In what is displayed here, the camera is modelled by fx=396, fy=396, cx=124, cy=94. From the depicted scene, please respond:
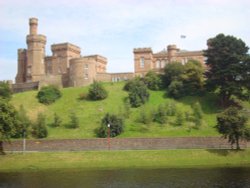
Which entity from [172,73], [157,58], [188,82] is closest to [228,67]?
[188,82]

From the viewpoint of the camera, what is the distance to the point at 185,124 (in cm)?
6175

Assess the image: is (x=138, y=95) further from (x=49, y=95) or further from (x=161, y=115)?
(x=49, y=95)

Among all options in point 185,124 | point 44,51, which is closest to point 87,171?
point 185,124

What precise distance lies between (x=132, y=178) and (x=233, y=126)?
17.4 m

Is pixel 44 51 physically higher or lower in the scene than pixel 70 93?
higher

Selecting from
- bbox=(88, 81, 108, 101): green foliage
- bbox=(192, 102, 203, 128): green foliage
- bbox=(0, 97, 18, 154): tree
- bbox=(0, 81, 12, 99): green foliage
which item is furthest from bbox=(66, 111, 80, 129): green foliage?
bbox=(192, 102, 203, 128): green foliage

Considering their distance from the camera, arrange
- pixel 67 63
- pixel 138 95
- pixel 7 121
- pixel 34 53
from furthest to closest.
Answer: pixel 67 63 < pixel 34 53 < pixel 138 95 < pixel 7 121

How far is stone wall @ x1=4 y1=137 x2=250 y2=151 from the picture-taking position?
171ft

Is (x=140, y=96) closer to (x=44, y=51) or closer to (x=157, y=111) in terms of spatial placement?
(x=157, y=111)

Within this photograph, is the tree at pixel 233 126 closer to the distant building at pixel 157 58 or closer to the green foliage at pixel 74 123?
the green foliage at pixel 74 123

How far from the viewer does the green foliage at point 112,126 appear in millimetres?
58562

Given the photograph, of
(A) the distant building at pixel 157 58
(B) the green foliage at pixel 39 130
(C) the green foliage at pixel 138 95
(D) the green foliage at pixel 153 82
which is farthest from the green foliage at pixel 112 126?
(A) the distant building at pixel 157 58

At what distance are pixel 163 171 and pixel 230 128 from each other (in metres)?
12.3

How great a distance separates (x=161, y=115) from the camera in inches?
2544
